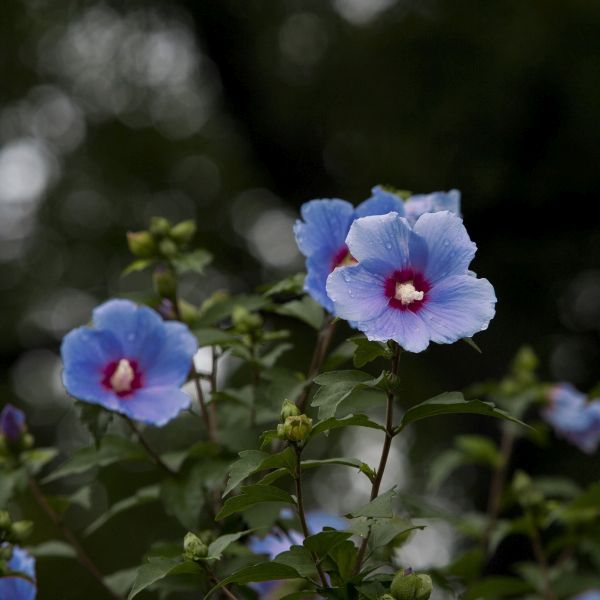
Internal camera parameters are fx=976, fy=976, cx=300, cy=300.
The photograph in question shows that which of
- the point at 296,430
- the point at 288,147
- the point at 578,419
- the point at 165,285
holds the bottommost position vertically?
the point at 296,430

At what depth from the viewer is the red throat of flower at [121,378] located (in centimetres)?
101

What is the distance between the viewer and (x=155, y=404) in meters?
1.02

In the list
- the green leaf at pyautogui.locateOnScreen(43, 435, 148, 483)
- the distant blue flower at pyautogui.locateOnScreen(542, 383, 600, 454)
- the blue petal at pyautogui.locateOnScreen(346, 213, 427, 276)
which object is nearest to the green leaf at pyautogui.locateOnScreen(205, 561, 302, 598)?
the blue petal at pyautogui.locateOnScreen(346, 213, 427, 276)

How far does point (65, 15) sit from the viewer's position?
14.2 ft

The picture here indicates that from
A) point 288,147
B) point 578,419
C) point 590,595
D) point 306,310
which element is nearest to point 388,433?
point 306,310

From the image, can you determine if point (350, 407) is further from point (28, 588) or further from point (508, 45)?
point (508, 45)

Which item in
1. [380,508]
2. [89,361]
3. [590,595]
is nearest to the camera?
[380,508]

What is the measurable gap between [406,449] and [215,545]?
272 centimetres

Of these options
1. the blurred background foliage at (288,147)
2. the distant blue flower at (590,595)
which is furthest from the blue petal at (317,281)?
the blurred background foliage at (288,147)

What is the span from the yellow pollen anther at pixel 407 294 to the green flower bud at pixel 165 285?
0.41m

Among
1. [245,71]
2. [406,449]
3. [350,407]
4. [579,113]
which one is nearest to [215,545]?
[350,407]

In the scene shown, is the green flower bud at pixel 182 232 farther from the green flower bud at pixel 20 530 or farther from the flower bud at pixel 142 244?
the green flower bud at pixel 20 530

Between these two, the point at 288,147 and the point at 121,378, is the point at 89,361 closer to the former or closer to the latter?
the point at 121,378

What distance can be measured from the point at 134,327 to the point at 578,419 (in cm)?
85
